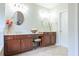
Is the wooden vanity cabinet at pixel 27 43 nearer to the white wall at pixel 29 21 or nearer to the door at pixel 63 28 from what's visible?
the white wall at pixel 29 21

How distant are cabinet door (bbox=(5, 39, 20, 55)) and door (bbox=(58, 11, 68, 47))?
613 millimetres

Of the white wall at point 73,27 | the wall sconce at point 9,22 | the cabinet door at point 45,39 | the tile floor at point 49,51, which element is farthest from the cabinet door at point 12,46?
the white wall at point 73,27

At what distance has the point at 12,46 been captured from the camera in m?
1.65

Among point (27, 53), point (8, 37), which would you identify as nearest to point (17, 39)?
point (8, 37)

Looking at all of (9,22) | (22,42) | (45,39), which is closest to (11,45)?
(22,42)

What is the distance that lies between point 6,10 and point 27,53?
2.11 feet

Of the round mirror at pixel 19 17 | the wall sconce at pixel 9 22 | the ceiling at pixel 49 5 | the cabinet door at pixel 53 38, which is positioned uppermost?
the ceiling at pixel 49 5

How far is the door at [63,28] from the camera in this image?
66.7 inches

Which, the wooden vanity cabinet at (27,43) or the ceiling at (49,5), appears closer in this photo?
the ceiling at (49,5)

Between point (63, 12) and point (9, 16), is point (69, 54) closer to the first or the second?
point (63, 12)

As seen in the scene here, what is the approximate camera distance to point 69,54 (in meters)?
1.57

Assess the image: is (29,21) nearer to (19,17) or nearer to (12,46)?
(19,17)

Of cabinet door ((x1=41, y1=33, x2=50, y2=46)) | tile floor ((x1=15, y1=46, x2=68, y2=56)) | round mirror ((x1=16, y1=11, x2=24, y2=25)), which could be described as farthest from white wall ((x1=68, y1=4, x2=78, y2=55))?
round mirror ((x1=16, y1=11, x2=24, y2=25))

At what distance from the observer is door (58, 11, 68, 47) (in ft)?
5.55
